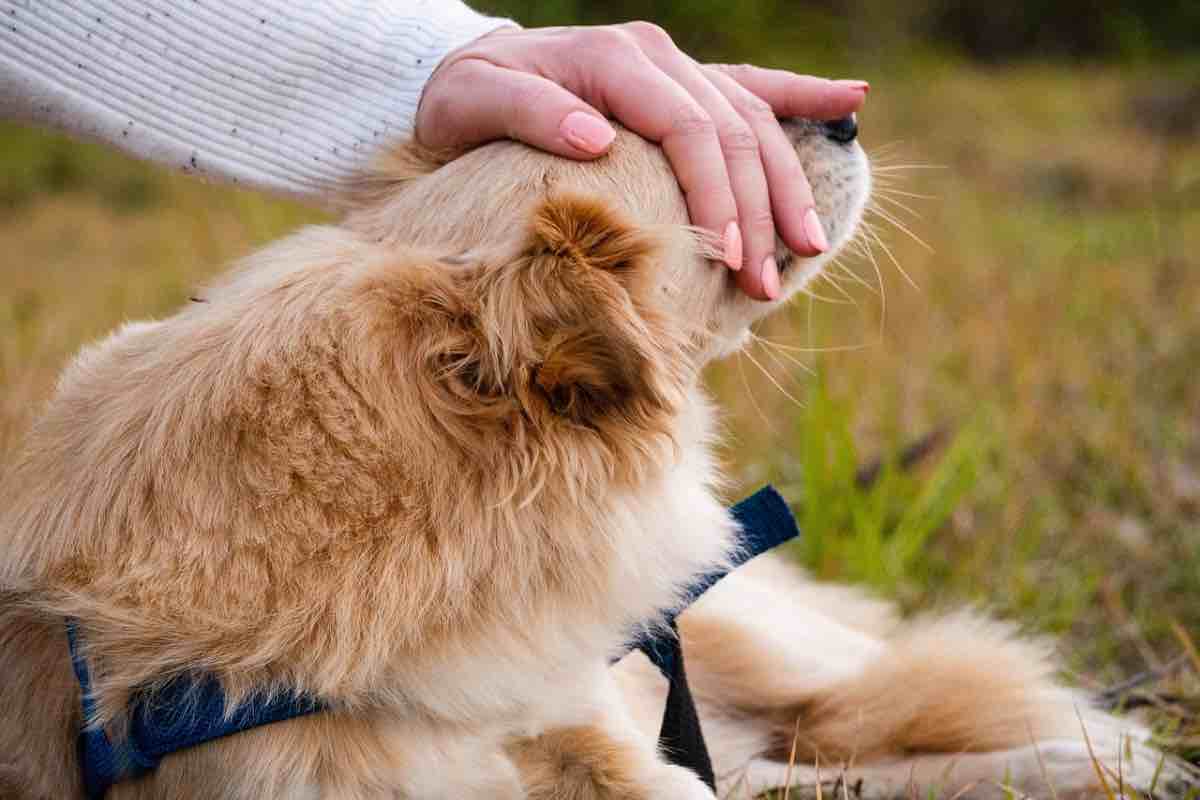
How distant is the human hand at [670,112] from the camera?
4.75 ft

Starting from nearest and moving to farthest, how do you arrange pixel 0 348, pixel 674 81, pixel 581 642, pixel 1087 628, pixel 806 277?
pixel 581 642 < pixel 674 81 < pixel 806 277 < pixel 1087 628 < pixel 0 348

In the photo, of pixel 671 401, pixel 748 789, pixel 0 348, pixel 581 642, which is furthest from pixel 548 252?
pixel 0 348

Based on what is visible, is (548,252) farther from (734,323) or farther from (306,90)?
(306,90)

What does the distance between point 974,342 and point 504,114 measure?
287cm

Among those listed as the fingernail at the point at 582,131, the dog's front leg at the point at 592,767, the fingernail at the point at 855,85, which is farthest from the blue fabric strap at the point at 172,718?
the fingernail at the point at 855,85

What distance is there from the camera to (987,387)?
3672mm

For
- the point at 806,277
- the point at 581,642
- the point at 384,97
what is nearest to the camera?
the point at 581,642

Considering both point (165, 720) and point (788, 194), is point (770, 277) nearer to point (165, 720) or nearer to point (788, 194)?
point (788, 194)

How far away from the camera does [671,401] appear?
1333 millimetres

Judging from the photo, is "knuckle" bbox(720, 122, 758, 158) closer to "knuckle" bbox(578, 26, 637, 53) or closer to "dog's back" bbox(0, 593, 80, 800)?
"knuckle" bbox(578, 26, 637, 53)

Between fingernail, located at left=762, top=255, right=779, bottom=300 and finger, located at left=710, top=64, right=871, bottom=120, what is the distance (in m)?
0.25

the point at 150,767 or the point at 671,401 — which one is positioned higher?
the point at 671,401

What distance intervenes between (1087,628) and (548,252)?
184 cm

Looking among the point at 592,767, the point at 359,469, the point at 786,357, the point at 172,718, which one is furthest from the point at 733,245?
the point at 172,718
